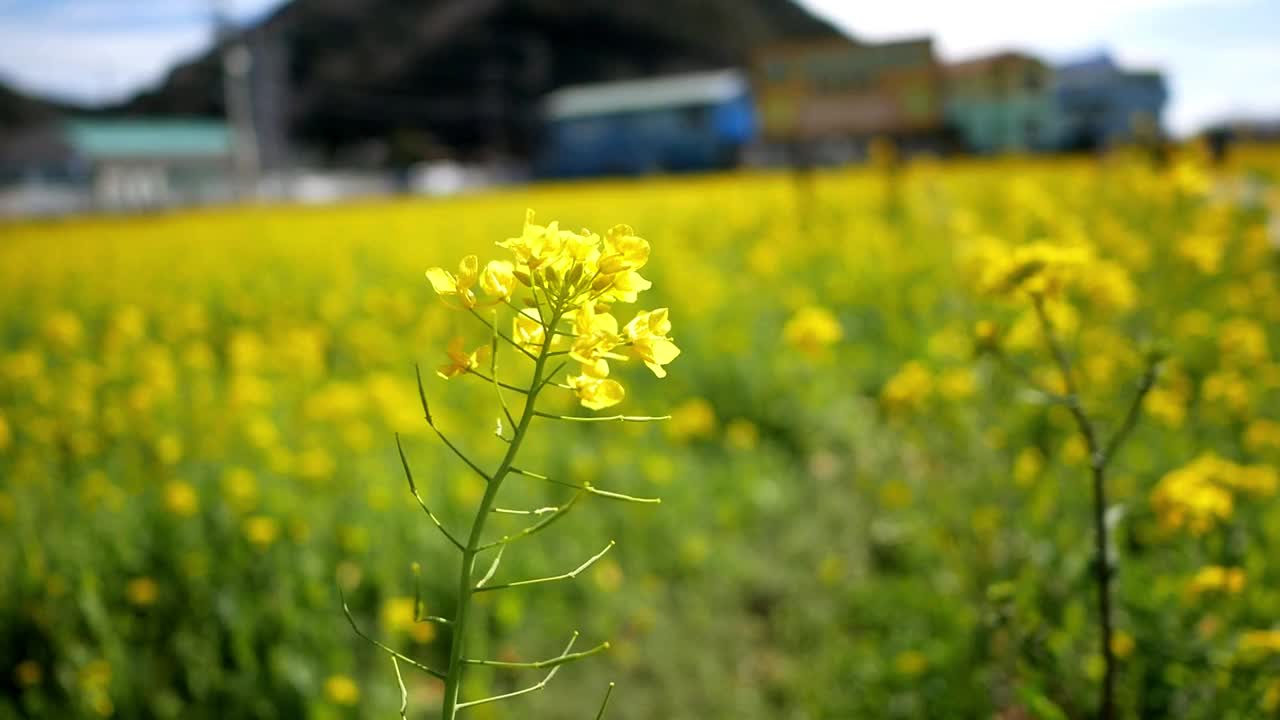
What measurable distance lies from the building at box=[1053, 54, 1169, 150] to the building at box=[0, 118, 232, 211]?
3285 cm

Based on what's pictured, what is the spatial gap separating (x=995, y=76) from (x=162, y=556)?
15.5ft

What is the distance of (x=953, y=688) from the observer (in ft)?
6.16

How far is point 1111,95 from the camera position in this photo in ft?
15.9

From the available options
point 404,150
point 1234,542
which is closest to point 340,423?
point 1234,542

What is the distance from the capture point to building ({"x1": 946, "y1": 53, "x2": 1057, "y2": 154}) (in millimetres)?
4902

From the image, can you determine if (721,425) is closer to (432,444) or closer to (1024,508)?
(432,444)

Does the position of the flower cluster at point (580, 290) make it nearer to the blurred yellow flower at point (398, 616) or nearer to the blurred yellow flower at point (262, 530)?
the blurred yellow flower at point (398, 616)

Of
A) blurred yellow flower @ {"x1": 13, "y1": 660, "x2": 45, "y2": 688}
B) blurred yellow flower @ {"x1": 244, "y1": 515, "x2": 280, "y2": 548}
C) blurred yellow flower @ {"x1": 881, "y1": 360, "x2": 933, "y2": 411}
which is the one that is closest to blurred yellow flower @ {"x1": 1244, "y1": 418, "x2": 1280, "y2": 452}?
blurred yellow flower @ {"x1": 881, "y1": 360, "x2": 933, "y2": 411}

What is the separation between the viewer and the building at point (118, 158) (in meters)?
34.9

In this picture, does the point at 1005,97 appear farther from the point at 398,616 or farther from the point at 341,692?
the point at 341,692

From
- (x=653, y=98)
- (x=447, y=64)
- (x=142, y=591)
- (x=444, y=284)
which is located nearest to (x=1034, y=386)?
(x=444, y=284)

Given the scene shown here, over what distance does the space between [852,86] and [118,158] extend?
37.2 metres

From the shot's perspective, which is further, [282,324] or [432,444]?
[282,324]

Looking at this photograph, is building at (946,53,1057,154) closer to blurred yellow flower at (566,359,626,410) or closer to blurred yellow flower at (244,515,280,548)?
blurred yellow flower at (244,515,280,548)
